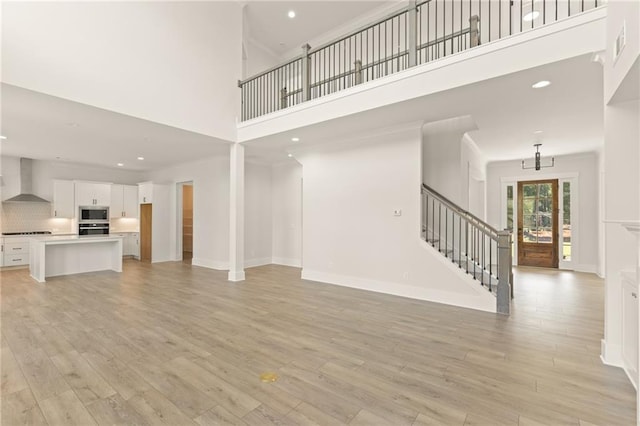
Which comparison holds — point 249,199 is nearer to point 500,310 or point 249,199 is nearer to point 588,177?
point 500,310

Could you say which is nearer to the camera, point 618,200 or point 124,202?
point 618,200

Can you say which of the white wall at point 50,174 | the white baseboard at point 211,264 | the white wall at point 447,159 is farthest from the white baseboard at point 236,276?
the white wall at point 50,174

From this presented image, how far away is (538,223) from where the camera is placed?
793cm

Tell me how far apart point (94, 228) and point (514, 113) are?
35.6 ft

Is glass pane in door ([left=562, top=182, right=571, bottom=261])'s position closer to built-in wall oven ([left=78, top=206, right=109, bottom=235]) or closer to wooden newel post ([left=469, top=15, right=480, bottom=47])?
wooden newel post ([left=469, top=15, right=480, bottom=47])

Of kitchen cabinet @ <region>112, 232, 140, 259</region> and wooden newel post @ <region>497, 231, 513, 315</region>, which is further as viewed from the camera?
kitchen cabinet @ <region>112, 232, 140, 259</region>

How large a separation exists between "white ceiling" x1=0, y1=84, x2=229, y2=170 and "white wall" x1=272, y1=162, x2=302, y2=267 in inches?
72.4

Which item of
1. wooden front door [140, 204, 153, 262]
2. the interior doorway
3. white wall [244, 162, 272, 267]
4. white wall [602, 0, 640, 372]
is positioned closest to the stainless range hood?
wooden front door [140, 204, 153, 262]

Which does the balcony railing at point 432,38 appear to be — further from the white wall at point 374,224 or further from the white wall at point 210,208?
the white wall at point 210,208

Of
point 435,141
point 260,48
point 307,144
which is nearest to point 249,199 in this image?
point 307,144

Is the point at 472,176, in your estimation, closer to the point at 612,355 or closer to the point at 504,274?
the point at 504,274

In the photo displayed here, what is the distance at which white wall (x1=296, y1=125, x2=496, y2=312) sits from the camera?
4512 millimetres

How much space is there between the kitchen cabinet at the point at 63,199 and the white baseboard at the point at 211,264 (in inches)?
157

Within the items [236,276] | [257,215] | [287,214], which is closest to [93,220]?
[257,215]
